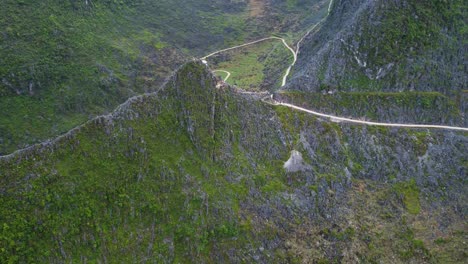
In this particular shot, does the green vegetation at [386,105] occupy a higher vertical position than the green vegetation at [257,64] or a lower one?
higher

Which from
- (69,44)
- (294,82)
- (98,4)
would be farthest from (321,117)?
(98,4)

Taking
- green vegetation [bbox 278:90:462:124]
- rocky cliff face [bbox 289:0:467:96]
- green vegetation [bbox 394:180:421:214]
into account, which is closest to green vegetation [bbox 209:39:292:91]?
rocky cliff face [bbox 289:0:467:96]

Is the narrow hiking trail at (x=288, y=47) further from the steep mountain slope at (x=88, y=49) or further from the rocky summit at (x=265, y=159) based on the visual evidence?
the steep mountain slope at (x=88, y=49)

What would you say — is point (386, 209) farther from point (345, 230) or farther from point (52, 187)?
point (52, 187)

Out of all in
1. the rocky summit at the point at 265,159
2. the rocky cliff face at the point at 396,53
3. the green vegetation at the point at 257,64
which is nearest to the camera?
the rocky summit at the point at 265,159

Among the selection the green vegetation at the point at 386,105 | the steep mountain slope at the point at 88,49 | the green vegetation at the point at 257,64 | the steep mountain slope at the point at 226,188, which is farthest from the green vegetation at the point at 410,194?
the steep mountain slope at the point at 88,49
